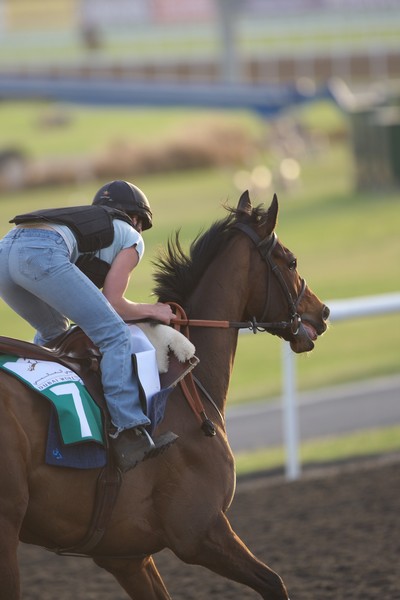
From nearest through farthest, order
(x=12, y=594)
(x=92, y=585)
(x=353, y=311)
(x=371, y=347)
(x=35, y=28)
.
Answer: (x=12, y=594), (x=92, y=585), (x=353, y=311), (x=371, y=347), (x=35, y=28)

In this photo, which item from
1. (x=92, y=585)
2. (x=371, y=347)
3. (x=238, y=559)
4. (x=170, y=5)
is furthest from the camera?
(x=170, y=5)

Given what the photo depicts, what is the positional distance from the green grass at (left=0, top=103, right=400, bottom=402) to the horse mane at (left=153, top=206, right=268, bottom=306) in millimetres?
111

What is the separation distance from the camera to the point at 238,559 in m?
4.49

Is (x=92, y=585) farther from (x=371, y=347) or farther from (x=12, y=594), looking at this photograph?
(x=371, y=347)

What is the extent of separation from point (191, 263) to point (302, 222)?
65.0 feet

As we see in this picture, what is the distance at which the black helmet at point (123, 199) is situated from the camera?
4.63 meters

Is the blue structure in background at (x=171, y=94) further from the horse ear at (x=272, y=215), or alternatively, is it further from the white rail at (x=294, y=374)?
the horse ear at (x=272, y=215)

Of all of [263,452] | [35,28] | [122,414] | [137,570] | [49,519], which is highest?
[35,28]

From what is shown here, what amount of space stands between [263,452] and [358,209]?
52.9 ft

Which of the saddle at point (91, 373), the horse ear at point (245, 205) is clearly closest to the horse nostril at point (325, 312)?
the horse ear at point (245, 205)

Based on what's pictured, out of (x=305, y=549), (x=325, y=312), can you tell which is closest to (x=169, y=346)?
(x=325, y=312)

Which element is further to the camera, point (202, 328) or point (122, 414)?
point (202, 328)

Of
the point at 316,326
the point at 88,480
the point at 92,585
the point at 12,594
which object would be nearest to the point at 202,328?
the point at 316,326

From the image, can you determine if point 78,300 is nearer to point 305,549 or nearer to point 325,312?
point 325,312
